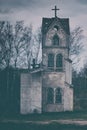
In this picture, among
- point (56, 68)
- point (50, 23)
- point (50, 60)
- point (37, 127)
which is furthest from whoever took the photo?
point (50, 23)

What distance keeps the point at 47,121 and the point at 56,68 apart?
349 inches

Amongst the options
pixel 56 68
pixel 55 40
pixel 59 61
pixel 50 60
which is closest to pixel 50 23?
pixel 55 40

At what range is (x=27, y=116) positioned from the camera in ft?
121

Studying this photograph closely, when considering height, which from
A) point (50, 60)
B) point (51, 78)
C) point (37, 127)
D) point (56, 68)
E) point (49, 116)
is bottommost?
point (37, 127)

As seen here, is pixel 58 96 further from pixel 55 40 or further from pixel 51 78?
pixel 55 40

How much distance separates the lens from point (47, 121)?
109ft

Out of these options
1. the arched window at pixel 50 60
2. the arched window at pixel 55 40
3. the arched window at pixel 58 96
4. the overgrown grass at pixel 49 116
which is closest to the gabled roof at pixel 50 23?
Answer: the arched window at pixel 55 40

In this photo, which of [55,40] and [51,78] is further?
[55,40]

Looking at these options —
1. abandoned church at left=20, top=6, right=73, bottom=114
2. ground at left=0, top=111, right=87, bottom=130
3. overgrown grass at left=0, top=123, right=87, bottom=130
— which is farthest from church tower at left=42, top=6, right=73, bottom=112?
overgrown grass at left=0, top=123, right=87, bottom=130

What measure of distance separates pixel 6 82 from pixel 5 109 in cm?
676

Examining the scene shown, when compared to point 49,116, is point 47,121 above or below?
below

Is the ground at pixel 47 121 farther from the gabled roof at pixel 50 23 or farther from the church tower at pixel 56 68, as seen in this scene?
the gabled roof at pixel 50 23

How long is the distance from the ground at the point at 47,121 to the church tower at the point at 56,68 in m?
1.75

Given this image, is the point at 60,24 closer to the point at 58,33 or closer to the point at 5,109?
the point at 58,33
